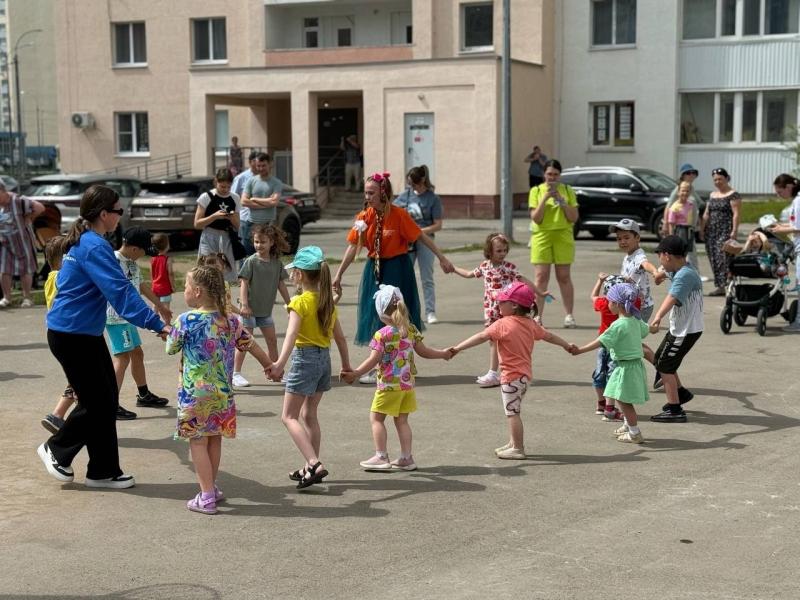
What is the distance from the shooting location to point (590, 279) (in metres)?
18.7

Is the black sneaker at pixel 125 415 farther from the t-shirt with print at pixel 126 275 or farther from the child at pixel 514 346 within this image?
the child at pixel 514 346

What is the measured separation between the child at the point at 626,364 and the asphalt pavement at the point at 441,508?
0.17 m

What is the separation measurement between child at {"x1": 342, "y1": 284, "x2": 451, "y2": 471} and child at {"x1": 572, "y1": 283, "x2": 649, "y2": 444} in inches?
54.0

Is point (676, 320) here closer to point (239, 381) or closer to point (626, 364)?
point (626, 364)

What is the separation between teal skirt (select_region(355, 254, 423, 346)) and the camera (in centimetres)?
1025

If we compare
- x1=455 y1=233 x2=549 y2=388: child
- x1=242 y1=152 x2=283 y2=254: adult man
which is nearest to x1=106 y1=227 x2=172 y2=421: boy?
x1=455 y1=233 x2=549 y2=388: child

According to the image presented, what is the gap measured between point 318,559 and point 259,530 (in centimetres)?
60

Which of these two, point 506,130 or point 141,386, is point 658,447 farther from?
point 506,130

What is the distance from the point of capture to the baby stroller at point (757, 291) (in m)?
13.2

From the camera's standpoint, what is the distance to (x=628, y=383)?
829 centimetres

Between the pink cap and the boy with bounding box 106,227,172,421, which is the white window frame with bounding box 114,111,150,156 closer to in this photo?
the boy with bounding box 106,227,172,421

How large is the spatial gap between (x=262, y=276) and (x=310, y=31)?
109ft

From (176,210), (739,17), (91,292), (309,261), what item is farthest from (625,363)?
(739,17)

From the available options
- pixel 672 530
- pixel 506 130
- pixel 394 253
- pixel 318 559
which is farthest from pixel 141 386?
pixel 506 130
